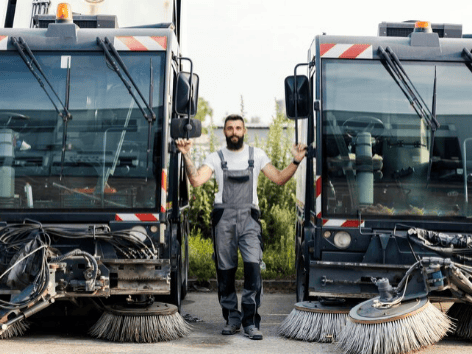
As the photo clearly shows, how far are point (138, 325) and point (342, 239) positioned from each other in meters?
1.87

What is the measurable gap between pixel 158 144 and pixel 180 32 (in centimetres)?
253

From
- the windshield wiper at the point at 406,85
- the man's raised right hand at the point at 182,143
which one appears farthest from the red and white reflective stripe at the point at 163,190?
the windshield wiper at the point at 406,85

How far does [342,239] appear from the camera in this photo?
680 centimetres

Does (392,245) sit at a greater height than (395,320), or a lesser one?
greater

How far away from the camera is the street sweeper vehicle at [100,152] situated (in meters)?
6.57

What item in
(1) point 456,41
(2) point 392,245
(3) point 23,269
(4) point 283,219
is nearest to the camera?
(3) point 23,269

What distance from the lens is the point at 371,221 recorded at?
6.78 m

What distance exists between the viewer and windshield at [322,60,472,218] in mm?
6848

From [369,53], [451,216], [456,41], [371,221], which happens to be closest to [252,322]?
[371,221]

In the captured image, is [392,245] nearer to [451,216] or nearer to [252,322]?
[451,216]

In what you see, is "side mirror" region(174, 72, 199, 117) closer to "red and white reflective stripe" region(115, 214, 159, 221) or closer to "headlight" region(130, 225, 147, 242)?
"red and white reflective stripe" region(115, 214, 159, 221)

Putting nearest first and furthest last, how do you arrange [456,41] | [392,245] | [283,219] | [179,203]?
[392,245] → [456,41] → [179,203] → [283,219]

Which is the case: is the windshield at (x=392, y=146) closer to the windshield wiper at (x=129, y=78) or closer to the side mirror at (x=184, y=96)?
the side mirror at (x=184, y=96)

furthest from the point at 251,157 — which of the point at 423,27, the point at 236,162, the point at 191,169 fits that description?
the point at 423,27
